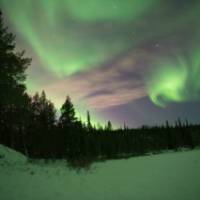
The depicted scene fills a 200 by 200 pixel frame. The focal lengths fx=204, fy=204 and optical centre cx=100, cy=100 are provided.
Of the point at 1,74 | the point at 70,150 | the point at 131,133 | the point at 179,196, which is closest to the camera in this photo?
the point at 179,196

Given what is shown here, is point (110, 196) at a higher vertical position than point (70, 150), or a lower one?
lower

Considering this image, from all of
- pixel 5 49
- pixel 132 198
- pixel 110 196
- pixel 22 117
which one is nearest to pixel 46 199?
pixel 110 196

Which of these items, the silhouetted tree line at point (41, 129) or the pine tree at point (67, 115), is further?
the pine tree at point (67, 115)

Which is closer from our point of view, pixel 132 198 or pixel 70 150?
pixel 132 198

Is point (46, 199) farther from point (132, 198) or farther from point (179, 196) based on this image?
point (179, 196)

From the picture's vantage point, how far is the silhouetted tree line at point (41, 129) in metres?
23.5

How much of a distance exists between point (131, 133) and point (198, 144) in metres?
30.8

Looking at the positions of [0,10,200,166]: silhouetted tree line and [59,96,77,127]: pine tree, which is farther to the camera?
[59,96,77,127]: pine tree

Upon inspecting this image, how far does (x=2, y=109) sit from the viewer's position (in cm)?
3734

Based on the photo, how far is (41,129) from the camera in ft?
171

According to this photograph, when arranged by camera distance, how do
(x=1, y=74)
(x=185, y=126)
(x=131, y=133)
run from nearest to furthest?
(x=1, y=74) → (x=185, y=126) → (x=131, y=133)

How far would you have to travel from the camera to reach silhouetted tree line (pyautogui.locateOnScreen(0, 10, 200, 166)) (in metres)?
23.5

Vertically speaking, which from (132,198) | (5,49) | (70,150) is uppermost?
(5,49)

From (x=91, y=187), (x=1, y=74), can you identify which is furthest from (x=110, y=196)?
(x=1, y=74)
